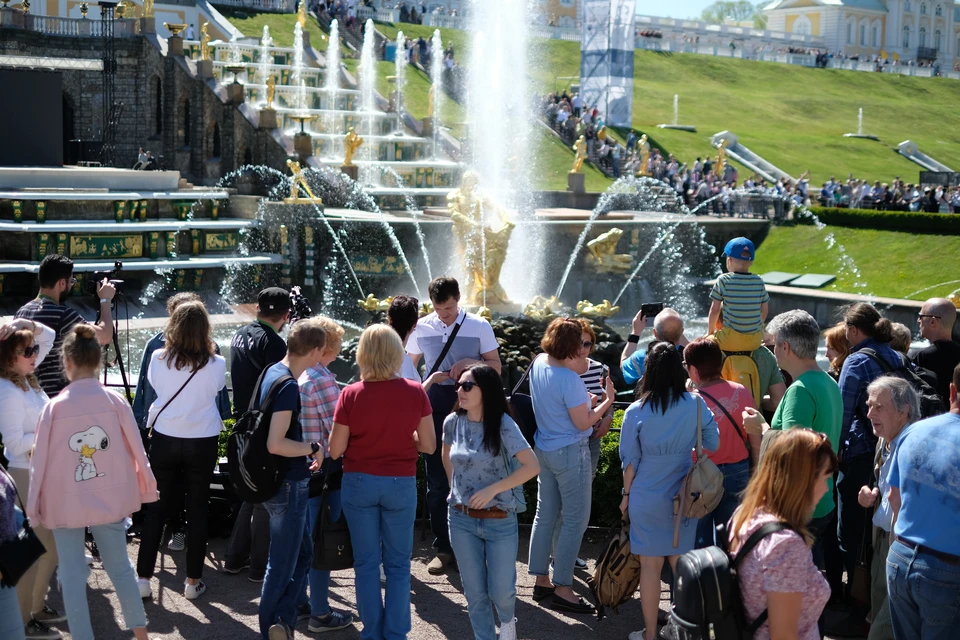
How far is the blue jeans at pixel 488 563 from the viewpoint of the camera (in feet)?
18.7

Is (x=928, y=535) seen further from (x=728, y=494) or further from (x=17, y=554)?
(x=17, y=554)

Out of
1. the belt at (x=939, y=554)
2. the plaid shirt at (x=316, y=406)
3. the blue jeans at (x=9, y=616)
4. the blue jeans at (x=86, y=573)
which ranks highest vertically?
the plaid shirt at (x=316, y=406)

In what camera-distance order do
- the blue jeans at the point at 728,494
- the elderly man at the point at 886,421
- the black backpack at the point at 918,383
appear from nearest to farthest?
the elderly man at the point at 886,421, the black backpack at the point at 918,383, the blue jeans at the point at 728,494

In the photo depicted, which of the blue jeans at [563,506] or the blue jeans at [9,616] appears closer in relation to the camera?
the blue jeans at [9,616]

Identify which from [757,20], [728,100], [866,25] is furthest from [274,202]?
[757,20]

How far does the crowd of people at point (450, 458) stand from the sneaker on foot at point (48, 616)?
0.04 feet

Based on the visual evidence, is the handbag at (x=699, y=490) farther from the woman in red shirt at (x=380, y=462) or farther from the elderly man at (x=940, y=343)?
the elderly man at (x=940, y=343)

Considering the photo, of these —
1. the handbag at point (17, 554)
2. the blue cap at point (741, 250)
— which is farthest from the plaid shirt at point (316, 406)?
the blue cap at point (741, 250)

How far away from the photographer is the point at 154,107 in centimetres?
3094

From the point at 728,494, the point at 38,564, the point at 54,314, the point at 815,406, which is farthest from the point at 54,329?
the point at 815,406

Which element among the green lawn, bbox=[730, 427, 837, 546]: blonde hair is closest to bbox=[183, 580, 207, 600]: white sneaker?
Result: bbox=[730, 427, 837, 546]: blonde hair

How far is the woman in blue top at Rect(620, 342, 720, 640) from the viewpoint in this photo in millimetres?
5910

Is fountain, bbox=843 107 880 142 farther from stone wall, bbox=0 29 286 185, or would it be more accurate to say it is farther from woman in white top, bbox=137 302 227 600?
woman in white top, bbox=137 302 227 600

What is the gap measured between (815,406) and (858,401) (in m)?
Result: 0.71
